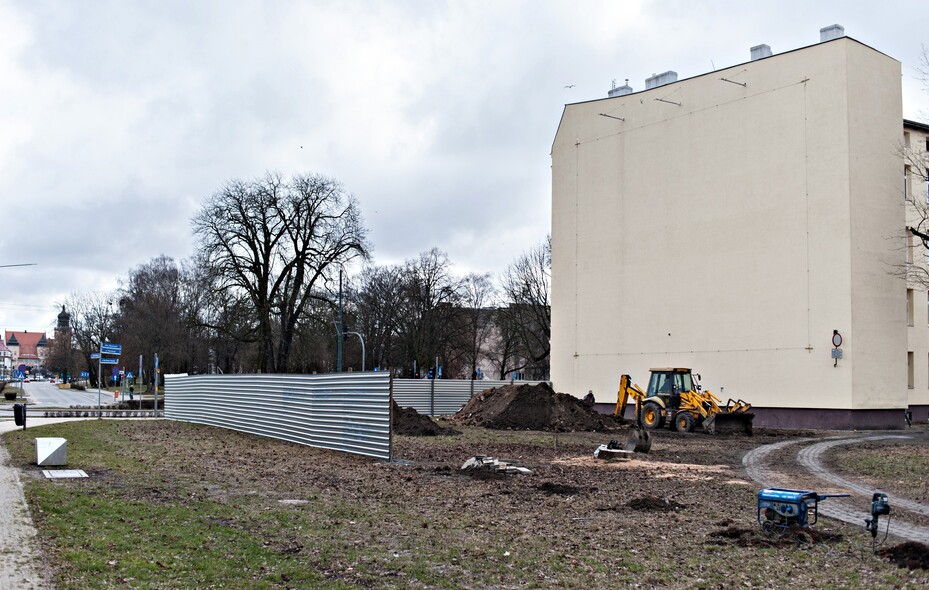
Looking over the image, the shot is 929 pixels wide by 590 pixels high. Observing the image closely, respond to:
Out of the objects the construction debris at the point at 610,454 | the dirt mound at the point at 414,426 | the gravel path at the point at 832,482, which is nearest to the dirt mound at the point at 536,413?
the dirt mound at the point at 414,426

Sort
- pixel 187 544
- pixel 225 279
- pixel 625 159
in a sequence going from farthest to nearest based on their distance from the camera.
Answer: pixel 225 279
pixel 625 159
pixel 187 544

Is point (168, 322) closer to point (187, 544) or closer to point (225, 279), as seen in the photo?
point (225, 279)

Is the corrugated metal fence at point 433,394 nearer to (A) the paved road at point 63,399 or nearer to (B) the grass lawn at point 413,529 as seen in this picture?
(A) the paved road at point 63,399

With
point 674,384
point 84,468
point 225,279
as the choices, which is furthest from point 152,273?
point 84,468

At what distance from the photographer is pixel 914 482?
1590 centimetres

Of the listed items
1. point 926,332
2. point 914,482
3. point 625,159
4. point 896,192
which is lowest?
point 914,482

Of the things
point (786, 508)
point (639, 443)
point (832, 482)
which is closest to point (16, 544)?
point (786, 508)

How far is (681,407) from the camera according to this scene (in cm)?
3316

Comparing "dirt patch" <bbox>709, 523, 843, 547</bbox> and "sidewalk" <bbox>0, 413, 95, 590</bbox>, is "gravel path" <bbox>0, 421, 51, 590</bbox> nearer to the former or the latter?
"sidewalk" <bbox>0, 413, 95, 590</bbox>

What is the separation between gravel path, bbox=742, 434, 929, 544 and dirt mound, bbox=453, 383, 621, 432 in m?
8.53

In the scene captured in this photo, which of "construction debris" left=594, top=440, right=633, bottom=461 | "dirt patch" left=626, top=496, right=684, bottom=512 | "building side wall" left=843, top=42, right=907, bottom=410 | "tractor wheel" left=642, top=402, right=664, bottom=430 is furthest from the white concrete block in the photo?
"building side wall" left=843, top=42, right=907, bottom=410

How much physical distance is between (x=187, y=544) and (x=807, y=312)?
32.9m

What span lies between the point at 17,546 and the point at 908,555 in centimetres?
871

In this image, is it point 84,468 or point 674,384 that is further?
point 674,384
